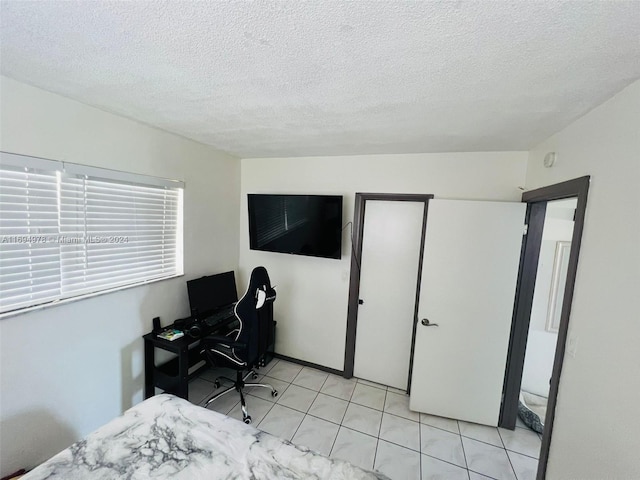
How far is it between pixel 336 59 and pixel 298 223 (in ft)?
5.77

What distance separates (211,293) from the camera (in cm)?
264

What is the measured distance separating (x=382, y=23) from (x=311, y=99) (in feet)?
2.08

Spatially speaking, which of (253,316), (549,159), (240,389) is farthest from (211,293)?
(549,159)

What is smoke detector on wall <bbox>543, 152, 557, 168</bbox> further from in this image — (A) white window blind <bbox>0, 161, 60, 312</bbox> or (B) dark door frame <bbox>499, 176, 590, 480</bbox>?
(A) white window blind <bbox>0, 161, 60, 312</bbox>

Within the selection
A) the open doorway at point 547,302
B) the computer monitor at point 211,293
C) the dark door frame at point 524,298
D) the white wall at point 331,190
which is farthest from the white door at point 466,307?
the computer monitor at point 211,293

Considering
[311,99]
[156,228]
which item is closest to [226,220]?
[156,228]

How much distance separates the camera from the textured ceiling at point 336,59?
0.81 m

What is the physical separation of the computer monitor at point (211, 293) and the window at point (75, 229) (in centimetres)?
34

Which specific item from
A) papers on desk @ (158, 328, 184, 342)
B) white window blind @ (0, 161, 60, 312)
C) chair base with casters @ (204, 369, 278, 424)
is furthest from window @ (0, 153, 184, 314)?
chair base with casters @ (204, 369, 278, 424)

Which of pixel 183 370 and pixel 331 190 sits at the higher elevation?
pixel 331 190

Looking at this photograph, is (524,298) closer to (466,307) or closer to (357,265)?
(466,307)

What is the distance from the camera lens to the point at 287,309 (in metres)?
3.10

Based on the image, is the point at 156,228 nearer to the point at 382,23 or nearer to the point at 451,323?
the point at 382,23

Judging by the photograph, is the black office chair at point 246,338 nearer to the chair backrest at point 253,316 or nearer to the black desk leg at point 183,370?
the chair backrest at point 253,316
